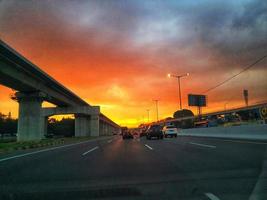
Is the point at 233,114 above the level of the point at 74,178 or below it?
above

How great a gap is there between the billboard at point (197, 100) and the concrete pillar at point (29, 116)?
44.0m

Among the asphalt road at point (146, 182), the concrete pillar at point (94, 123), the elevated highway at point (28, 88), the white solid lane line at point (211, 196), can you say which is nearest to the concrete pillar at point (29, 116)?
the elevated highway at point (28, 88)

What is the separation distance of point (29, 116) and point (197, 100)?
46995 millimetres

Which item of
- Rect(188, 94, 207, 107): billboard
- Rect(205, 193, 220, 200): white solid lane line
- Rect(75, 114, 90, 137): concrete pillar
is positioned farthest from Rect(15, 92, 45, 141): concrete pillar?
Rect(205, 193, 220, 200): white solid lane line

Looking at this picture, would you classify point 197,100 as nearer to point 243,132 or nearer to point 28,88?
point 28,88

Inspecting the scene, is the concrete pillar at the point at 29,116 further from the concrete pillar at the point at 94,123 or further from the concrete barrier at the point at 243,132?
the concrete pillar at the point at 94,123

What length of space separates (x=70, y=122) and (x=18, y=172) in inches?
5801

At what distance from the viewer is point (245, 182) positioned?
30.1 ft

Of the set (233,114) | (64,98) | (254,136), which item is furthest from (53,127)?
(254,136)

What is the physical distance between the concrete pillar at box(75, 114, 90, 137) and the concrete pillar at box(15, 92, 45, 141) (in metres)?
40.2

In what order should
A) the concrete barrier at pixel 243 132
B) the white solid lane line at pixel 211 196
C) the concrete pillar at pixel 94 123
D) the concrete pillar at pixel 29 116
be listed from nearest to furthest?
the white solid lane line at pixel 211 196 → the concrete barrier at pixel 243 132 → the concrete pillar at pixel 29 116 → the concrete pillar at pixel 94 123

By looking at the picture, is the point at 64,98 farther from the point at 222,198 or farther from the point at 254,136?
the point at 222,198

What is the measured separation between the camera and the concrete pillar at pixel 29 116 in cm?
5078

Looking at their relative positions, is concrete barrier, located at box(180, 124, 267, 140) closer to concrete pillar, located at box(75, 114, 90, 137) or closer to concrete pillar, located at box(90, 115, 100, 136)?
concrete pillar, located at box(90, 115, 100, 136)
